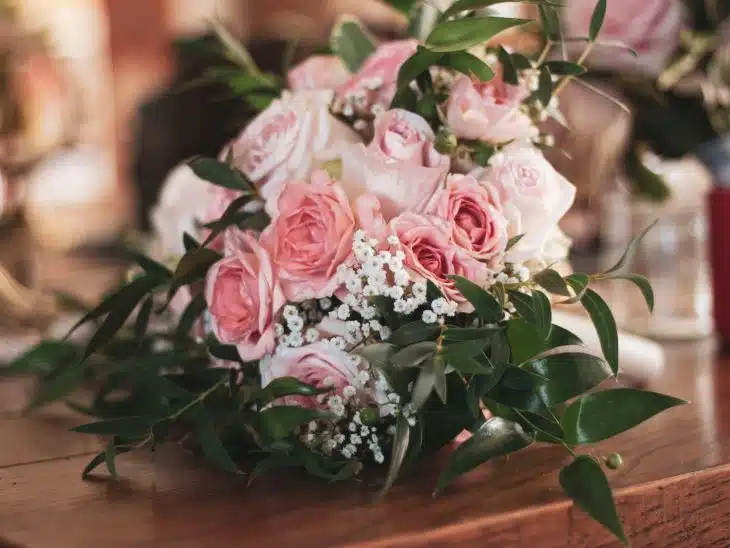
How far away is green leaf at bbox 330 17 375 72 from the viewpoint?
827 mm

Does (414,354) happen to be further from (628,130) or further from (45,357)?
(628,130)

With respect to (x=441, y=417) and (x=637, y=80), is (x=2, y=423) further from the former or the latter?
(x=637, y=80)

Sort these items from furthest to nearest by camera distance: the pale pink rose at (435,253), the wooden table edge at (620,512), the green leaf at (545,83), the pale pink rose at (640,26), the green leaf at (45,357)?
the pale pink rose at (640,26)
the green leaf at (45,357)
the green leaf at (545,83)
the pale pink rose at (435,253)
the wooden table edge at (620,512)

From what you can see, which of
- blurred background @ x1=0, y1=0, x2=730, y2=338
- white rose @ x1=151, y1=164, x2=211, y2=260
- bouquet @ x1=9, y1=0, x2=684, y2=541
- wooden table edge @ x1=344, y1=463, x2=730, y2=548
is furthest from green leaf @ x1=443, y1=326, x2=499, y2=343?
white rose @ x1=151, y1=164, x2=211, y2=260

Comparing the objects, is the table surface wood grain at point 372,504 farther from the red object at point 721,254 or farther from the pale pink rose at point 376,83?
the red object at point 721,254

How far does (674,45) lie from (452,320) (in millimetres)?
578

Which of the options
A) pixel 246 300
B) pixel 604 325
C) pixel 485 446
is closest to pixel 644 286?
pixel 604 325

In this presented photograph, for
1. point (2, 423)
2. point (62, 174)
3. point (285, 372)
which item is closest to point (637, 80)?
point (285, 372)

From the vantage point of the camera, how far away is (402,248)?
2.04 ft

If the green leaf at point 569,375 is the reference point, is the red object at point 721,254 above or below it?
below

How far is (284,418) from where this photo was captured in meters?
0.61

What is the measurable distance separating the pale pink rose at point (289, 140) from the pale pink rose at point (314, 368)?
119mm

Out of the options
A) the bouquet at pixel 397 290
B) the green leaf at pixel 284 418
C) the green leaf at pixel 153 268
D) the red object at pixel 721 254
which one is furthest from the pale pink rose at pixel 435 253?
the red object at pixel 721 254

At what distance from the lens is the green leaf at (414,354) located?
1.88ft
